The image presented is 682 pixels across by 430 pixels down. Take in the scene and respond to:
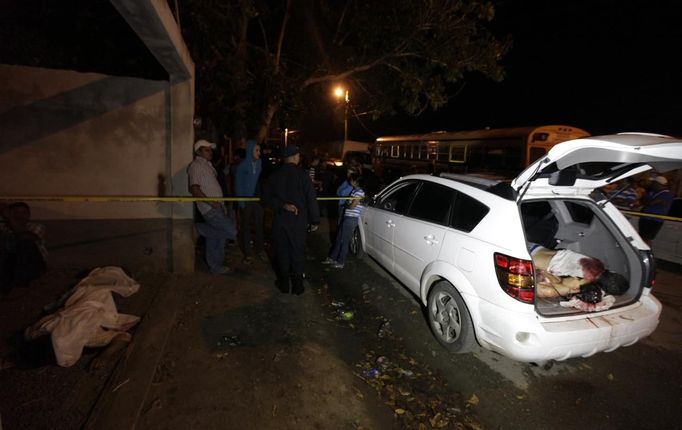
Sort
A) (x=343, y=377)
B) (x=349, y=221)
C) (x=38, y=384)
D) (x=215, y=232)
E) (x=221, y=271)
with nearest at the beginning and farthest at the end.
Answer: (x=38, y=384) < (x=343, y=377) < (x=215, y=232) < (x=221, y=271) < (x=349, y=221)

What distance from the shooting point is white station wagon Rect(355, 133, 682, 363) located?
9.96 ft

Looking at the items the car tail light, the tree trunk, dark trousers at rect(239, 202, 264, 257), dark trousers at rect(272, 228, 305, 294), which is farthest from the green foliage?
the car tail light

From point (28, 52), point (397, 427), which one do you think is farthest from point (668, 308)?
point (28, 52)

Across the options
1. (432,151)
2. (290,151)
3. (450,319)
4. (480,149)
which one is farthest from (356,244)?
(432,151)

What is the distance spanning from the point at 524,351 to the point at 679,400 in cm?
169

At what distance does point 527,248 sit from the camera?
10.3 feet

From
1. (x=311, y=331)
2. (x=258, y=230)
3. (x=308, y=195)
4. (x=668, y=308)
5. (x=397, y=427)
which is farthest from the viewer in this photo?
(x=258, y=230)

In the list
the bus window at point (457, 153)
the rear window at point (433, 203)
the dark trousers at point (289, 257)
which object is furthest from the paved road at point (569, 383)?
the bus window at point (457, 153)

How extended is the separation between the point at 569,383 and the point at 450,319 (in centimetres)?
121

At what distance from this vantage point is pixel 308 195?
4.62 meters

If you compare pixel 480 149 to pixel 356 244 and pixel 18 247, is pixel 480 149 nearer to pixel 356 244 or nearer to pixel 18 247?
pixel 356 244

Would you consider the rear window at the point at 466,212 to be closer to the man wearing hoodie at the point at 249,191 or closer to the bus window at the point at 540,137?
the man wearing hoodie at the point at 249,191

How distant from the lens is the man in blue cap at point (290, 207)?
14.8ft

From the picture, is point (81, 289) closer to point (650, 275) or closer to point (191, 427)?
point (191, 427)
